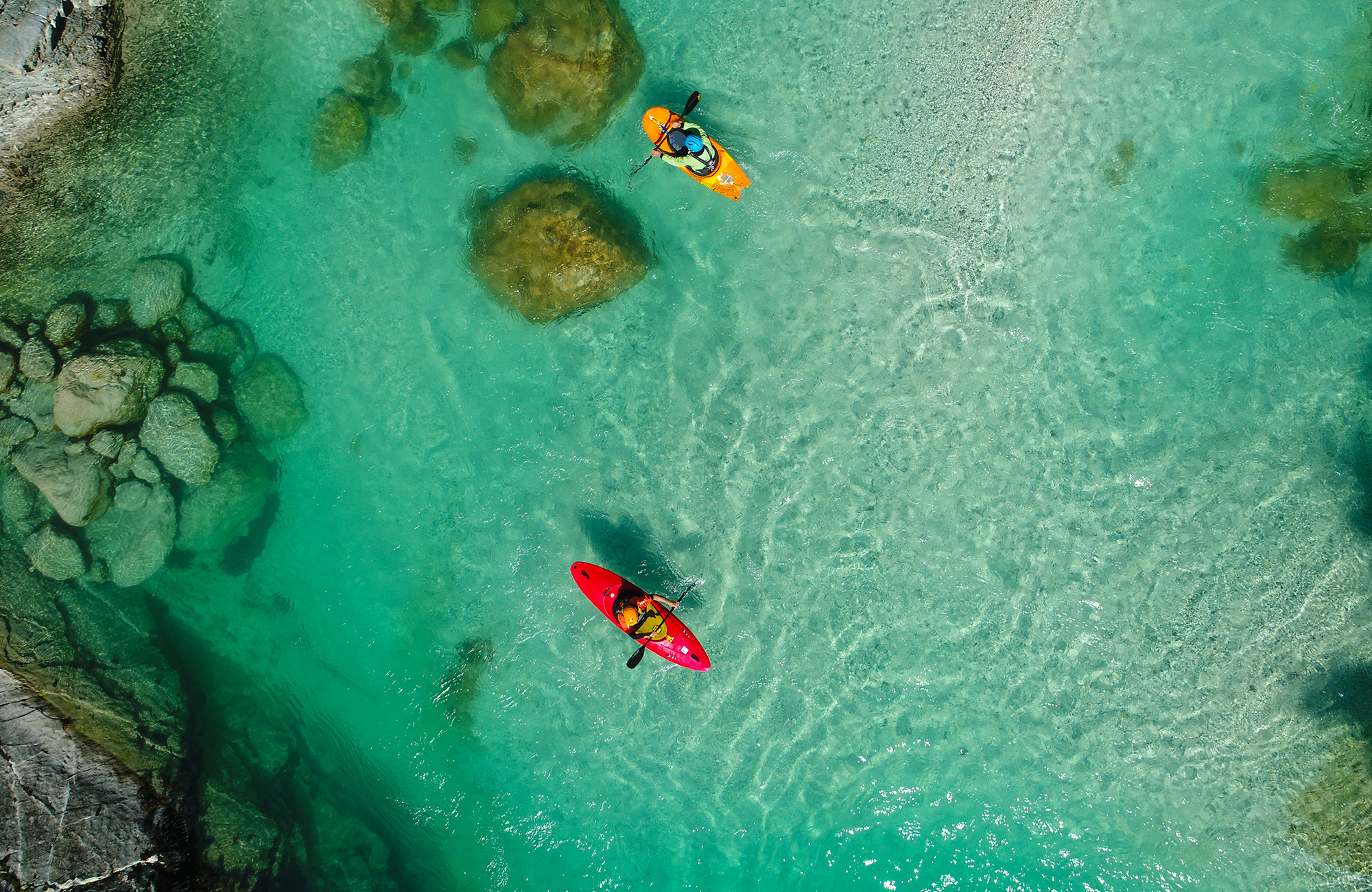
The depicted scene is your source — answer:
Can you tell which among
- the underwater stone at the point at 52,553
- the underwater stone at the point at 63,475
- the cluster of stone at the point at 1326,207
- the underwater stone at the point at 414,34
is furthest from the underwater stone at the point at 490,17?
the cluster of stone at the point at 1326,207

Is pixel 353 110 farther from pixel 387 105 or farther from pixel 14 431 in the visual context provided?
pixel 14 431

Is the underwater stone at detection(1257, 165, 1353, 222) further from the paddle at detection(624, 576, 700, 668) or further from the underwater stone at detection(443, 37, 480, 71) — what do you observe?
the underwater stone at detection(443, 37, 480, 71)

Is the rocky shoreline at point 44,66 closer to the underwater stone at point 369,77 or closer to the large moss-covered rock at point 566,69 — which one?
the underwater stone at point 369,77

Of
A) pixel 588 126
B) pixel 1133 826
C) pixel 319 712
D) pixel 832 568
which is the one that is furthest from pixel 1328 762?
pixel 319 712

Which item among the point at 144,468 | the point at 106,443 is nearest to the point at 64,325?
the point at 106,443

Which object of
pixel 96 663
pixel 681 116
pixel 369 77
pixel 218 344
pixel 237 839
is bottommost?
pixel 237 839

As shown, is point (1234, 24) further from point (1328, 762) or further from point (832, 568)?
point (1328, 762)
